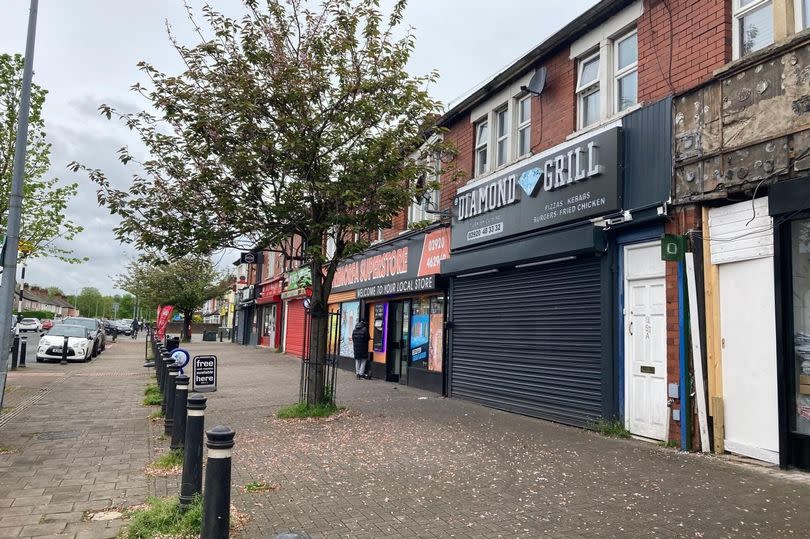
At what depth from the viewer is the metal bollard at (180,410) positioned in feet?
20.1

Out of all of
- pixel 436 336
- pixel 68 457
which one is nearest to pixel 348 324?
pixel 436 336

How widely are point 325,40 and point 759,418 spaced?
8.16m

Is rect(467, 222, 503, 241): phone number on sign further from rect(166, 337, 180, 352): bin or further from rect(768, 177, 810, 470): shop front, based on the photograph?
rect(166, 337, 180, 352): bin

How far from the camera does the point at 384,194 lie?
9445mm

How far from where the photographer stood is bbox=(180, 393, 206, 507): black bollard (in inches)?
184

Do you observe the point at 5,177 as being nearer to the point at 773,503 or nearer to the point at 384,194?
the point at 384,194

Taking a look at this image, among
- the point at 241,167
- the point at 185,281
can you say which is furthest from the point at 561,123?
the point at 185,281

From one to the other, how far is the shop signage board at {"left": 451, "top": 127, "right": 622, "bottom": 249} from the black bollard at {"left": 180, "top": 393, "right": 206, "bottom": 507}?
21.2 ft

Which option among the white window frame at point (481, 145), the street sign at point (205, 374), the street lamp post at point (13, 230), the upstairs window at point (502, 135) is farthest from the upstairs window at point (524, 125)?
the street lamp post at point (13, 230)

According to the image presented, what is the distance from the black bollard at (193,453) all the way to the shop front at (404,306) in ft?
29.6

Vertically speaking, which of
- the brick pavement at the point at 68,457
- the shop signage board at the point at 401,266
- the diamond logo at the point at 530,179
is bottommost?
the brick pavement at the point at 68,457

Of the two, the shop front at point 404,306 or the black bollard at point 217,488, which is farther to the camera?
the shop front at point 404,306

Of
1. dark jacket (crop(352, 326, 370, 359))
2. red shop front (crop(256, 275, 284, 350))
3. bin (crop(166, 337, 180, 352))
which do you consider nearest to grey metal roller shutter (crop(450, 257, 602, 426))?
dark jacket (crop(352, 326, 370, 359))

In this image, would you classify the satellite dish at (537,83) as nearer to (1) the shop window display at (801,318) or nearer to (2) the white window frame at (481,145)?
(2) the white window frame at (481,145)
